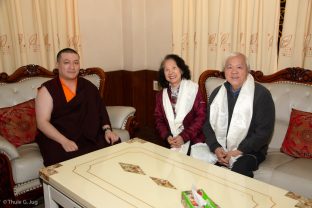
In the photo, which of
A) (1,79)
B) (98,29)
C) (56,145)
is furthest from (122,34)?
(56,145)

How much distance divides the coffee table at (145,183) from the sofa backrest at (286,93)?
0.91 meters

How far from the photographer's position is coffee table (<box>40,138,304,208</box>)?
4.46ft

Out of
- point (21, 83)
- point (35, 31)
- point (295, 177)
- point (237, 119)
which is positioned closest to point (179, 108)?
point (237, 119)

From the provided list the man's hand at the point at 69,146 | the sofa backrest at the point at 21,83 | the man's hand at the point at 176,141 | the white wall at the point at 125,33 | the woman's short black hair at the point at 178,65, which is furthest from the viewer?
the white wall at the point at 125,33

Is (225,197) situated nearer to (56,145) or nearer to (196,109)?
(196,109)

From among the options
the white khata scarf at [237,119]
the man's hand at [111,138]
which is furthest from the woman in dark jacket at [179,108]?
the man's hand at [111,138]

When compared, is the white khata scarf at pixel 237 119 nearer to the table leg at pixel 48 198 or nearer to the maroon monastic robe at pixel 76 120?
the maroon monastic robe at pixel 76 120

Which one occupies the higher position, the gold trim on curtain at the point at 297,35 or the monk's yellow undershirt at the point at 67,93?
the gold trim on curtain at the point at 297,35

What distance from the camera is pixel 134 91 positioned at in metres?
3.74

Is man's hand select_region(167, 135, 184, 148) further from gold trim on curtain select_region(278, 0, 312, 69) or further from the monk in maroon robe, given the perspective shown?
gold trim on curtain select_region(278, 0, 312, 69)

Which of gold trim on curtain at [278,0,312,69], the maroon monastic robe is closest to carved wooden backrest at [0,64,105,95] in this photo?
the maroon monastic robe

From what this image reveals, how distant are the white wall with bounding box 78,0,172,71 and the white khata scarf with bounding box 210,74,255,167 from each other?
1484 millimetres

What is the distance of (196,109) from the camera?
2.42 meters

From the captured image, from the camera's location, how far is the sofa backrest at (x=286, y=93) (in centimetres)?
224
